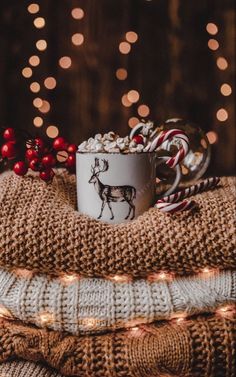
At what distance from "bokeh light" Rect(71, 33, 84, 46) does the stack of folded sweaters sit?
551 mm

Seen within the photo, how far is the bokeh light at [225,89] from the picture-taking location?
924 millimetres

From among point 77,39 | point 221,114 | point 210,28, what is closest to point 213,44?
point 210,28

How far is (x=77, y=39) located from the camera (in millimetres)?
915

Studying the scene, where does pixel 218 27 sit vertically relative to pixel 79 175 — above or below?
above

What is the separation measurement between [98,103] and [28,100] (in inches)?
5.4

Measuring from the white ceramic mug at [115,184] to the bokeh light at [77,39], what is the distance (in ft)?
1.63

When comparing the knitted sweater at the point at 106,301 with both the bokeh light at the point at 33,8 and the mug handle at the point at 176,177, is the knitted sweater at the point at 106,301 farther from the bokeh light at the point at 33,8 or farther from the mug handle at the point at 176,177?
the bokeh light at the point at 33,8

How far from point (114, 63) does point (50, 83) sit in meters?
0.13

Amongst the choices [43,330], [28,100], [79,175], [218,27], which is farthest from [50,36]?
[43,330]

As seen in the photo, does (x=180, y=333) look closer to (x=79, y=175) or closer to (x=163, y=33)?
(x=79, y=175)

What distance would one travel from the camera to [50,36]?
0.91 metres

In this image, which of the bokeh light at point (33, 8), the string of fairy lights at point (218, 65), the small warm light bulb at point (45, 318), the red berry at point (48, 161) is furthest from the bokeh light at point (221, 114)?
the small warm light bulb at point (45, 318)

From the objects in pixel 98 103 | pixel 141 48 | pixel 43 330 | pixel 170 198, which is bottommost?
pixel 43 330

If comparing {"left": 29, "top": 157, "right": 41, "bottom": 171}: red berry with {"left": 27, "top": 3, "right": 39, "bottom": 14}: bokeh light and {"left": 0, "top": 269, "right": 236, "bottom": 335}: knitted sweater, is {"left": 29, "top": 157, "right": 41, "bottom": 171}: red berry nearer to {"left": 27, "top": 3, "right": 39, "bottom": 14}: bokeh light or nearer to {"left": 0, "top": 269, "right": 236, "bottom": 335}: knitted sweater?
{"left": 0, "top": 269, "right": 236, "bottom": 335}: knitted sweater
